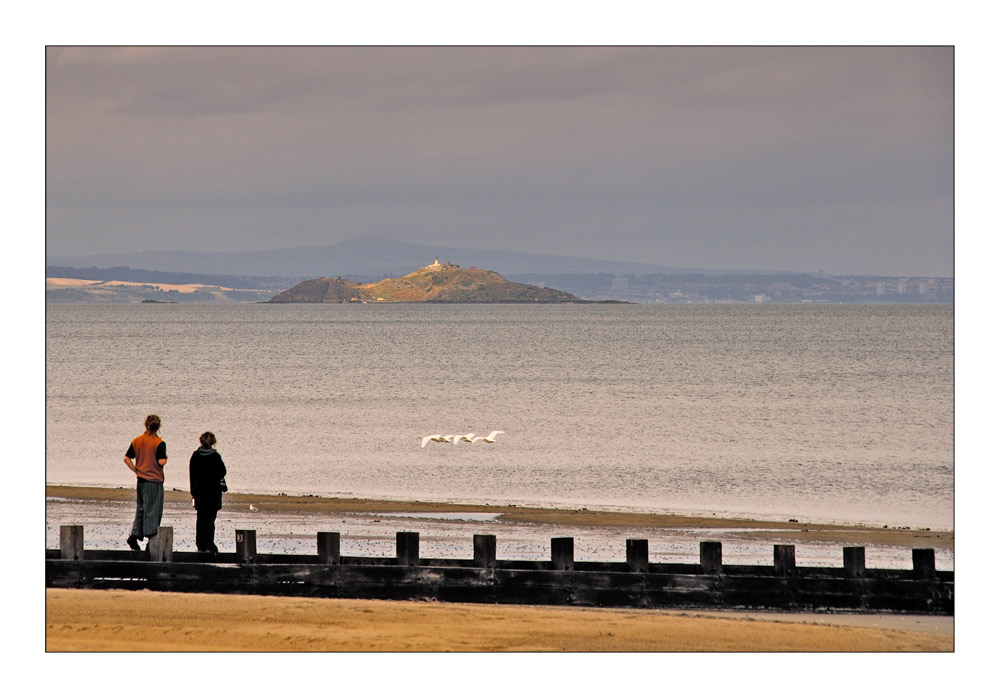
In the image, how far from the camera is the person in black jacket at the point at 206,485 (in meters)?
9.90

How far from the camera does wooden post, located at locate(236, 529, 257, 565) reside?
989 cm

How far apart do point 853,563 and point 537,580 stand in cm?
285

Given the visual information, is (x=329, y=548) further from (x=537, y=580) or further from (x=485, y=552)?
(x=537, y=580)

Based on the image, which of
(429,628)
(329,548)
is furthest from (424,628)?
(329,548)

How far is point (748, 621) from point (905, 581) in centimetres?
154

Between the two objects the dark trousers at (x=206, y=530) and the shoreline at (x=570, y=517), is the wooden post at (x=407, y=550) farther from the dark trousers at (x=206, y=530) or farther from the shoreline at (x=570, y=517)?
the shoreline at (x=570, y=517)

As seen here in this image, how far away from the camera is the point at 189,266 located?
2307 inches

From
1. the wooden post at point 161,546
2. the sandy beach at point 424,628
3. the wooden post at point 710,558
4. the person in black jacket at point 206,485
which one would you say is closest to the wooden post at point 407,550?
the sandy beach at point 424,628

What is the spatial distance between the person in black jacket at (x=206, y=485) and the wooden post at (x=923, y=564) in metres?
6.33

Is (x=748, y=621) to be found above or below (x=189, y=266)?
below

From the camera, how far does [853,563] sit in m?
9.87

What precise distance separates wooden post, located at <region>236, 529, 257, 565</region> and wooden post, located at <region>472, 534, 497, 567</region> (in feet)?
6.56
